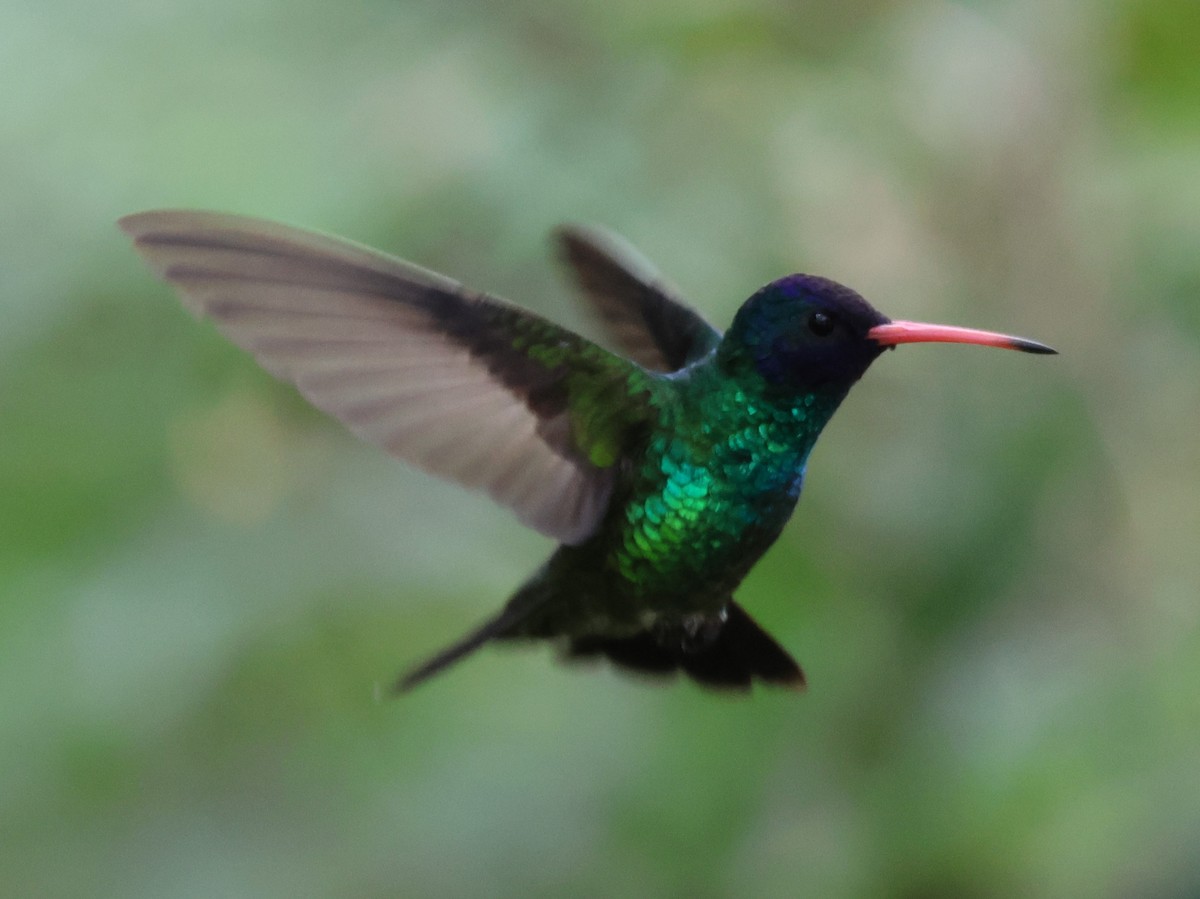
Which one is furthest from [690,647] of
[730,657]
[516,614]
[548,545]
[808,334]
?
[548,545]

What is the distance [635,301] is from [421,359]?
1.60 feet

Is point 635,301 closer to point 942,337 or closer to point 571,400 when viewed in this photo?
point 571,400

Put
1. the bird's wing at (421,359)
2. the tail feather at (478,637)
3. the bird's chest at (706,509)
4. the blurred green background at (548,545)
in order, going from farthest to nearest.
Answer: the blurred green background at (548,545), the tail feather at (478,637), the bird's chest at (706,509), the bird's wing at (421,359)

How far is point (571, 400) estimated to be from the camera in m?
1.38

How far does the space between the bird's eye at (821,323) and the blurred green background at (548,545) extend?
117cm

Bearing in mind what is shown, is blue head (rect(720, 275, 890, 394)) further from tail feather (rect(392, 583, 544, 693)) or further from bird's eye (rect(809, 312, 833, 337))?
tail feather (rect(392, 583, 544, 693))

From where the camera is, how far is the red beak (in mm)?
971

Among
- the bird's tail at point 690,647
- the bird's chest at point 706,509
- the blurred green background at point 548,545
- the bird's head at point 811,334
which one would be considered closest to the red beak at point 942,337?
the bird's head at point 811,334

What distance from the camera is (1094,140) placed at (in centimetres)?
246

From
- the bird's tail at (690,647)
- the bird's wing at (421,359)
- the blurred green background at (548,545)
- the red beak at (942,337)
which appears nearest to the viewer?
the red beak at (942,337)

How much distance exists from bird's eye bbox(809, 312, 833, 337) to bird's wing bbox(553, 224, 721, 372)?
1.34 ft

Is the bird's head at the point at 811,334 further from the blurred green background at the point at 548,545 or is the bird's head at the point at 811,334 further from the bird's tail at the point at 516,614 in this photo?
the blurred green background at the point at 548,545

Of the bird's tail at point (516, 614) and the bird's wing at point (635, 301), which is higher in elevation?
the bird's wing at point (635, 301)

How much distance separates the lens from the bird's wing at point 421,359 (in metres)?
1.12
